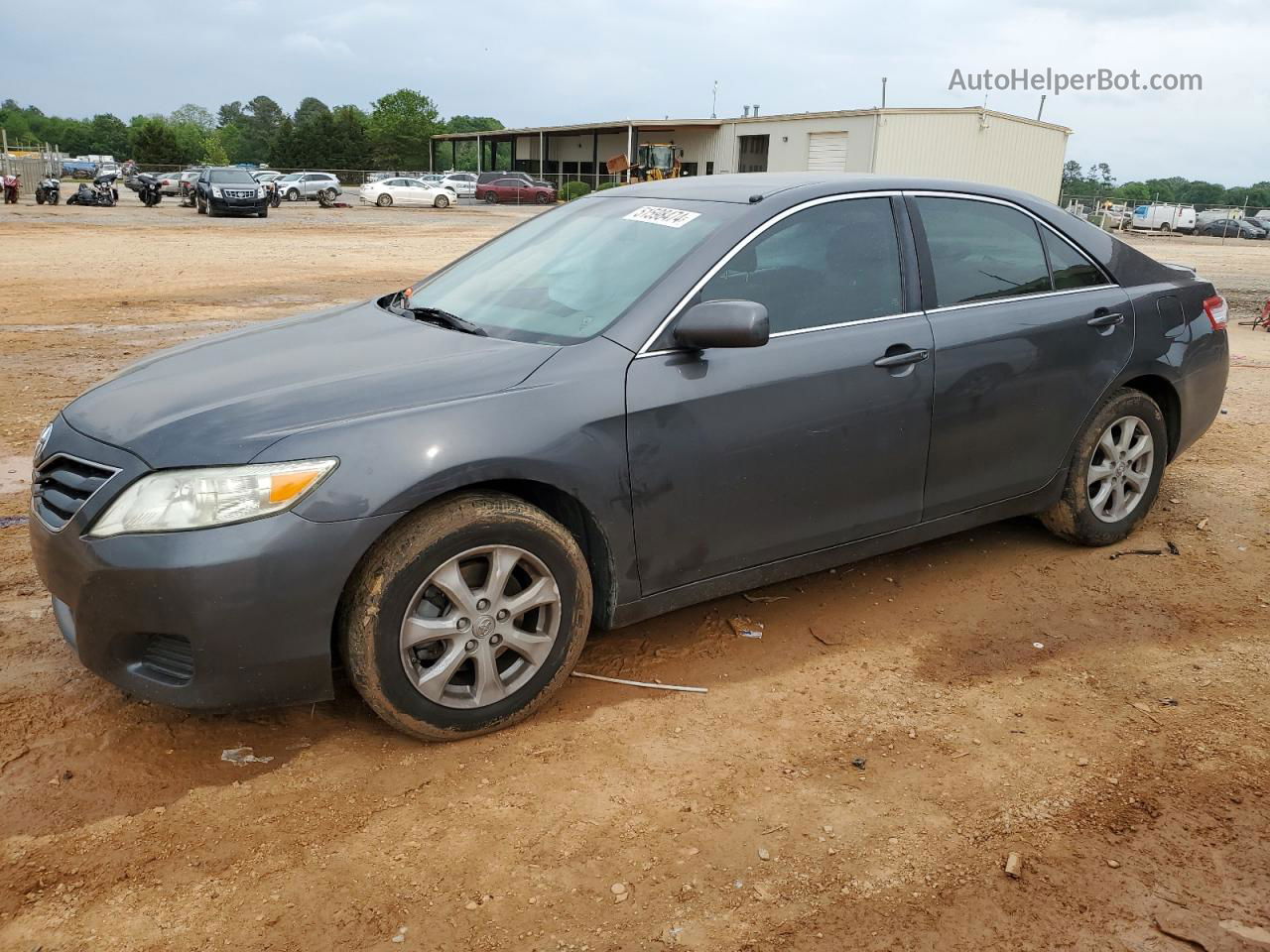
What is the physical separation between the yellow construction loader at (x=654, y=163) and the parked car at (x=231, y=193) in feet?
51.7

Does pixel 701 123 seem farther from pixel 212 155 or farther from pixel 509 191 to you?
pixel 212 155

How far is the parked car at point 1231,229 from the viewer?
48884 millimetres

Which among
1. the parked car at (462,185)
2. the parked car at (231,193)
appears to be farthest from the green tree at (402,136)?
the parked car at (231,193)

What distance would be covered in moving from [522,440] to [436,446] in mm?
266

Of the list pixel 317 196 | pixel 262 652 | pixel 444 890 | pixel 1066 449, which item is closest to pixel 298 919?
pixel 444 890

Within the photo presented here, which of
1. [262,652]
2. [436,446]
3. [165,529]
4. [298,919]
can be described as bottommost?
[298,919]

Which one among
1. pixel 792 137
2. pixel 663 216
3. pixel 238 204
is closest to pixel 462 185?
pixel 792 137

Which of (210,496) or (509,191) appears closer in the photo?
(210,496)

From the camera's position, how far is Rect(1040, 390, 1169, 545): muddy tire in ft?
15.4

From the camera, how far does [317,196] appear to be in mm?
48125

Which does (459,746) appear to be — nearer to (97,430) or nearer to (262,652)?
(262,652)

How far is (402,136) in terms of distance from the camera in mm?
97812

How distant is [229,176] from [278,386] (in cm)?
3544

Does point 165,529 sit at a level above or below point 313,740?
above
